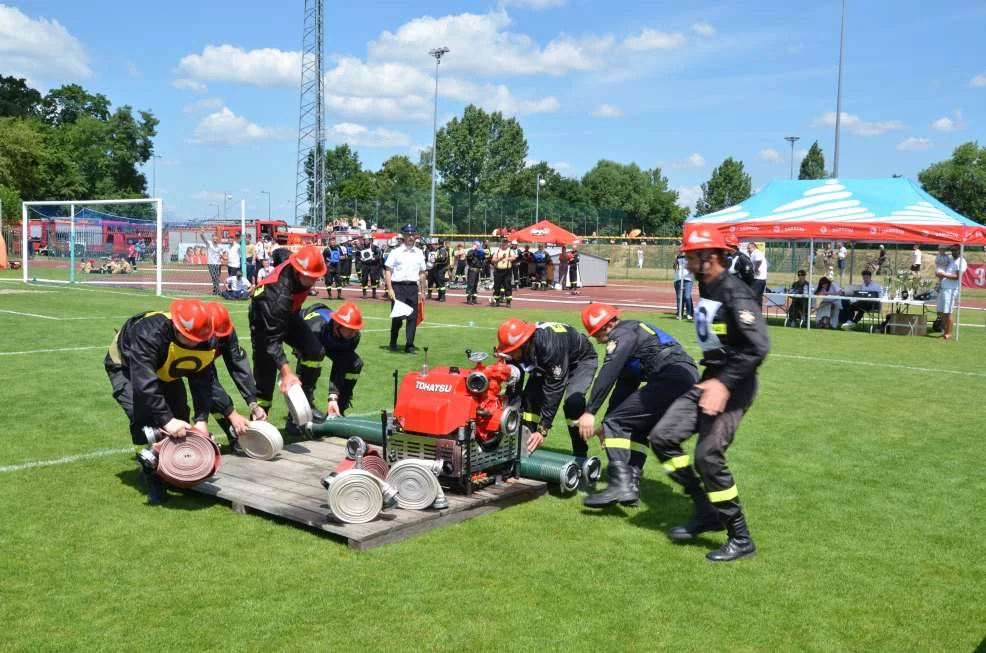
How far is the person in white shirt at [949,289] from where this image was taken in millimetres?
19562

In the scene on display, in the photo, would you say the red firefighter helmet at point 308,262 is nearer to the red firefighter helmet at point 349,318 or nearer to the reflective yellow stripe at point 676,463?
the red firefighter helmet at point 349,318

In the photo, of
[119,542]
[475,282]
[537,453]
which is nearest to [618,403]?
[537,453]

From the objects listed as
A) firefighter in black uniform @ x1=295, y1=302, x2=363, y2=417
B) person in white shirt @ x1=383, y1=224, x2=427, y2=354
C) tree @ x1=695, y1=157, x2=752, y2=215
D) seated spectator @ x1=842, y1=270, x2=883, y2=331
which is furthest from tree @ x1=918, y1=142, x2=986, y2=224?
firefighter in black uniform @ x1=295, y1=302, x2=363, y2=417

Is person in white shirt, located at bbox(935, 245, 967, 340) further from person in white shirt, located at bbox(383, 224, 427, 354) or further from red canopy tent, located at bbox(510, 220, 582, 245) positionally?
red canopy tent, located at bbox(510, 220, 582, 245)

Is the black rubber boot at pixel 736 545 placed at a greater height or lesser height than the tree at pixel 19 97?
lesser

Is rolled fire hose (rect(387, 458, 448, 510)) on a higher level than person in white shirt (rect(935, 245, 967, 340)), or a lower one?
lower

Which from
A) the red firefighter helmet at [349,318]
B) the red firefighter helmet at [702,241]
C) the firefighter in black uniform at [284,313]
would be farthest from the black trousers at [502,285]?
the red firefighter helmet at [702,241]

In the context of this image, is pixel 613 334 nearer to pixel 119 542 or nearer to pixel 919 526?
pixel 919 526

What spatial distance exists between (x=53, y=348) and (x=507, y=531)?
10.7 metres

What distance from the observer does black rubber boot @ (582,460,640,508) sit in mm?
6133

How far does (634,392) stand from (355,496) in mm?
2360

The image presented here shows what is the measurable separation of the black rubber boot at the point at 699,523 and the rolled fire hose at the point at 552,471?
1027 mm

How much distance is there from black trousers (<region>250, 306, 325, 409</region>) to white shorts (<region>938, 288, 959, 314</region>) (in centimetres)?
1665

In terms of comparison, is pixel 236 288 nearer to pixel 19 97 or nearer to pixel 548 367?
pixel 548 367
